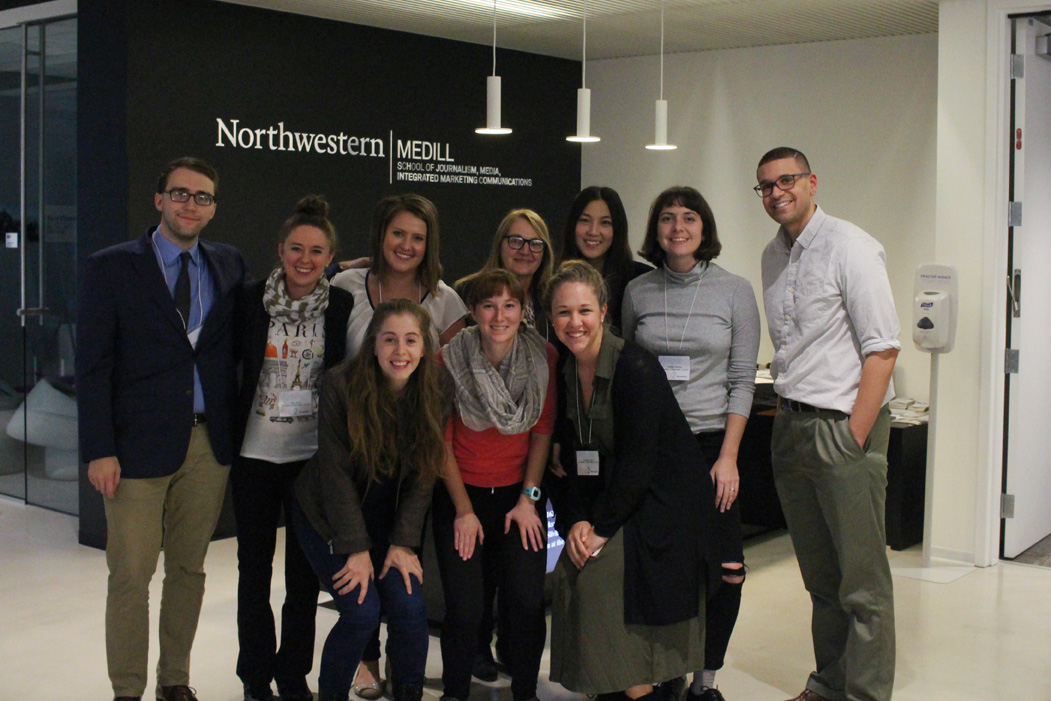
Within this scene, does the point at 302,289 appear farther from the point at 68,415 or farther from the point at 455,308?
the point at 68,415

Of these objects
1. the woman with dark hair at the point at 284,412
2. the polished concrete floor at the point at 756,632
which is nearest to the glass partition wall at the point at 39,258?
the polished concrete floor at the point at 756,632

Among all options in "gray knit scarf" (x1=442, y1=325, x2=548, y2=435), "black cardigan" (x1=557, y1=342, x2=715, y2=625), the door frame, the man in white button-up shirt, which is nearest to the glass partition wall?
"gray knit scarf" (x1=442, y1=325, x2=548, y2=435)

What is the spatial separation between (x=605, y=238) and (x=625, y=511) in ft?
3.36

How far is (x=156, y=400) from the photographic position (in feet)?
10.6

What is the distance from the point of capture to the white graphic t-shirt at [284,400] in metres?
3.34

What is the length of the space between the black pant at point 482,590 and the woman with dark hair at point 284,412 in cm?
45

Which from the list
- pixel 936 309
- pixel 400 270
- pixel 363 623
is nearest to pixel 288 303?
pixel 400 270

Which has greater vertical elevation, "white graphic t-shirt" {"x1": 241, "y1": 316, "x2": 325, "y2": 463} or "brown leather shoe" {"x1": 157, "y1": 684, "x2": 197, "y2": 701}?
"white graphic t-shirt" {"x1": 241, "y1": 316, "x2": 325, "y2": 463}

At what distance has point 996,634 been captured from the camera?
4.50m

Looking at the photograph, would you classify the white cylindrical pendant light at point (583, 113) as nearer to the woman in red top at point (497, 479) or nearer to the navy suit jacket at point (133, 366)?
the woman in red top at point (497, 479)

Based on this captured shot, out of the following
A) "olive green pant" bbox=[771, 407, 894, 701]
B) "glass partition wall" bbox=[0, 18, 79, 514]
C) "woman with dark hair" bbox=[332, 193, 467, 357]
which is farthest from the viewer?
"glass partition wall" bbox=[0, 18, 79, 514]

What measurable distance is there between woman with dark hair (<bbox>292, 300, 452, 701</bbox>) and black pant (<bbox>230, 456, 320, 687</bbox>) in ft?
Result: 0.38

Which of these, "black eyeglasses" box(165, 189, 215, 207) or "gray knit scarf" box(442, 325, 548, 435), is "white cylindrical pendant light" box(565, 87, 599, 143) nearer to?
"gray knit scarf" box(442, 325, 548, 435)

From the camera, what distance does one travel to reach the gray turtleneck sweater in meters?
3.44
